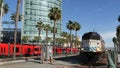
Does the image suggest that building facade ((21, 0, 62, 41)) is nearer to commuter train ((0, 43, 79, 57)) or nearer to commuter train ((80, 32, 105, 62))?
commuter train ((0, 43, 79, 57))

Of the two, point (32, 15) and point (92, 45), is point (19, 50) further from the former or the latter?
point (32, 15)

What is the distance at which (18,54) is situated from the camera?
65.1 meters

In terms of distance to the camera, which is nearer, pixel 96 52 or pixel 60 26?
pixel 96 52

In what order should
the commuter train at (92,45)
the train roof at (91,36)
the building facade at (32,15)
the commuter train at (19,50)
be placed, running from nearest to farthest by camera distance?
the commuter train at (92,45)
the train roof at (91,36)
the commuter train at (19,50)
the building facade at (32,15)

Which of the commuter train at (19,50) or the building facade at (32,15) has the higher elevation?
the building facade at (32,15)

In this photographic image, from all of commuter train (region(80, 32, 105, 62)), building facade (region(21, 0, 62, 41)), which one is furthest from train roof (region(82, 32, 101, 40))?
building facade (region(21, 0, 62, 41))

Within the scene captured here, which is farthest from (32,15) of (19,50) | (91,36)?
(91,36)

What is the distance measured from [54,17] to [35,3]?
277 ft

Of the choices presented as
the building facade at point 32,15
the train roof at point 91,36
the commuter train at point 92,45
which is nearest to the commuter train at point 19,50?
Answer: the train roof at point 91,36

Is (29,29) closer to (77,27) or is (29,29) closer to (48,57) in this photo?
(77,27)

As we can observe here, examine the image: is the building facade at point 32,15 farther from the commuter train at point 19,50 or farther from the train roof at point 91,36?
the train roof at point 91,36

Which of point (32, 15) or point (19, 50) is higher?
point (32, 15)

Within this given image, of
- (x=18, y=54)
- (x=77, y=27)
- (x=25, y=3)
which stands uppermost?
(x=25, y=3)

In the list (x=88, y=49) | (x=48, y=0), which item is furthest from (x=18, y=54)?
(x=48, y=0)
